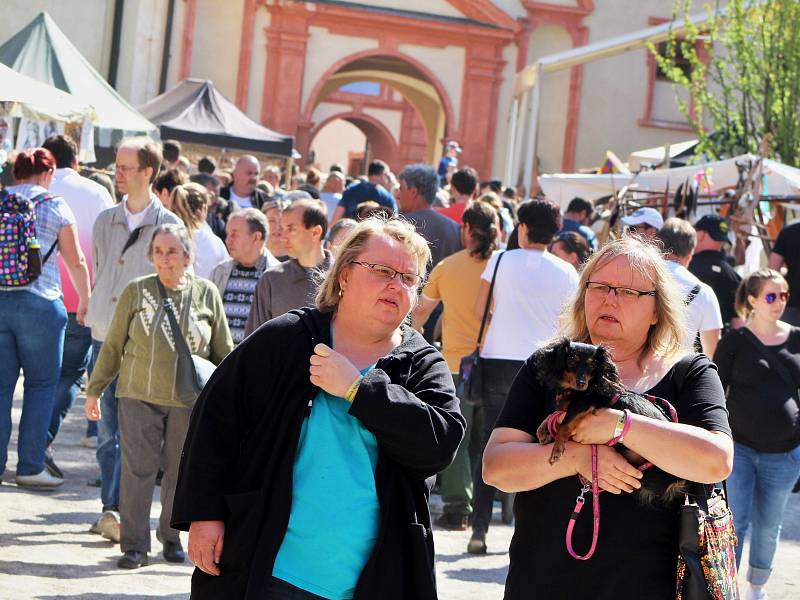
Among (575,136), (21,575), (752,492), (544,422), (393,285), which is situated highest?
(575,136)

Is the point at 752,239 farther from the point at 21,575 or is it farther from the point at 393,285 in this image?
the point at 393,285

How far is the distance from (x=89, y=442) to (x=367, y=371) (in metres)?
6.70

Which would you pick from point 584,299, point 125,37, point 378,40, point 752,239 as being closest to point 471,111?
point 378,40

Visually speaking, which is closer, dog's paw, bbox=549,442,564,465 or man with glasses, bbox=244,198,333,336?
dog's paw, bbox=549,442,564,465

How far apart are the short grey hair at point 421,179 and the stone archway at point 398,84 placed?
67.2 ft

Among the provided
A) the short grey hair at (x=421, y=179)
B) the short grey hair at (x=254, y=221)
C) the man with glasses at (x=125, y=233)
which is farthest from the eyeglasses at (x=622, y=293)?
the short grey hair at (x=421, y=179)

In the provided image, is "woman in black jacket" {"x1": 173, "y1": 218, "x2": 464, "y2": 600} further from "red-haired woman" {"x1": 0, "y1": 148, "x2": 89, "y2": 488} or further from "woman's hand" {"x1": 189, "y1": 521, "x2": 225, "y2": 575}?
"red-haired woman" {"x1": 0, "y1": 148, "x2": 89, "y2": 488}

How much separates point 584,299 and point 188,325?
10.6 ft

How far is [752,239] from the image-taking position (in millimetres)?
14859

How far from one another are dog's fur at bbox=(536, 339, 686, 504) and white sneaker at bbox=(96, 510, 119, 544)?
427 centimetres

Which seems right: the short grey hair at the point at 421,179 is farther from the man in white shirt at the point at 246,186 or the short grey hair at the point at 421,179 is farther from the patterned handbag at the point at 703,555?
the patterned handbag at the point at 703,555

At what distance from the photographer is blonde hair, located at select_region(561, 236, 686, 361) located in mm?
3842

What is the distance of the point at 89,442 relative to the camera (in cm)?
1019

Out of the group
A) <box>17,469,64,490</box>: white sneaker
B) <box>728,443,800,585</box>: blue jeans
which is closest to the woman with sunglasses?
<box>728,443,800,585</box>: blue jeans
